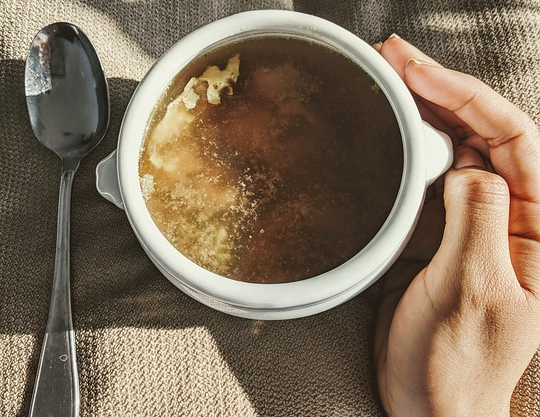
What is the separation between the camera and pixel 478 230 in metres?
0.60

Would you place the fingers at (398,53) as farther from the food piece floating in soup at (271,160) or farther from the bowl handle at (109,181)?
the bowl handle at (109,181)

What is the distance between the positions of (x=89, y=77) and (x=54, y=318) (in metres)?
0.31

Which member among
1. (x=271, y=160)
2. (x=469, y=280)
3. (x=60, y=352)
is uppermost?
(x=271, y=160)

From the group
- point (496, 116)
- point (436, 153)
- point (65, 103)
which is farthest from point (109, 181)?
point (496, 116)

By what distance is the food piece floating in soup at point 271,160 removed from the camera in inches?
21.2

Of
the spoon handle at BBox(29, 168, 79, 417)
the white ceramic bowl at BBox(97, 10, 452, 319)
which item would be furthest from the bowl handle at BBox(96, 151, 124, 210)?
the spoon handle at BBox(29, 168, 79, 417)

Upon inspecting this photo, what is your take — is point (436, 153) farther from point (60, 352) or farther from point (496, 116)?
point (60, 352)

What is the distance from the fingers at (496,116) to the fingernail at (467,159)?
0.09ft

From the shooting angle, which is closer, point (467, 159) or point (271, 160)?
point (271, 160)

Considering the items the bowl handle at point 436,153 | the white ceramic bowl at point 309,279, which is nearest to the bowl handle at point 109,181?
the white ceramic bowl at point 309,279

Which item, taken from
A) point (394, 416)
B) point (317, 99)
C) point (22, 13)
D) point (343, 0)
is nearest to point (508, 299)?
point (394, 416)

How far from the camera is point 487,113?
67 cm

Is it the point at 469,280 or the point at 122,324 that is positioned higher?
the point at 469,280

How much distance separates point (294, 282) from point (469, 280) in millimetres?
220
